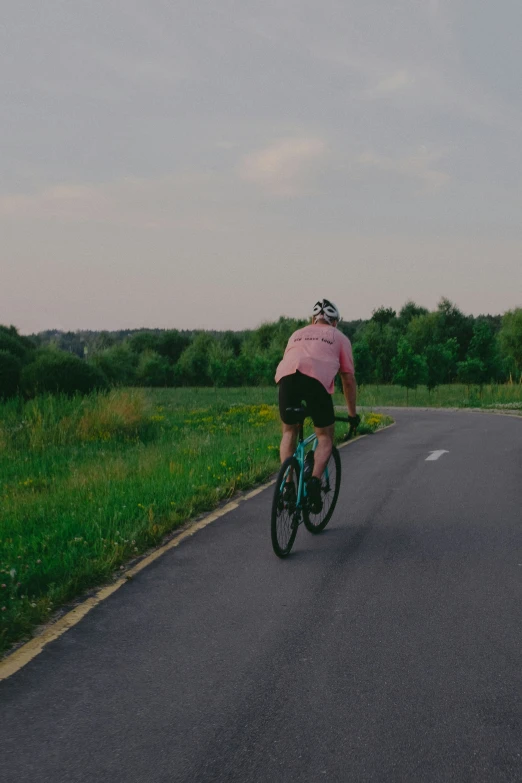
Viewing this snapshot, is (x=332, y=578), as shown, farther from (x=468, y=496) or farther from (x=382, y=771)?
(x=468, y=496)

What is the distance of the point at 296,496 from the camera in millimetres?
6348

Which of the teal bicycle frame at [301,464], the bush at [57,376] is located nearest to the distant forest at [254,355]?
the bush at [57,376]

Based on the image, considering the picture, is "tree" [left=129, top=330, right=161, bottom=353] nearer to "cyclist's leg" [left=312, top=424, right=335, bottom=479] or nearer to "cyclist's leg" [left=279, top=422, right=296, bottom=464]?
"cyclist's leg" [left=312, top=424, right=335, bottom=479]

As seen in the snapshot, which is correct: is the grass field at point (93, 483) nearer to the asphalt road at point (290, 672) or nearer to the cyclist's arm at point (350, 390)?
the asphalt road at point (290, 672)

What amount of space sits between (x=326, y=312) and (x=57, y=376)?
12159mm

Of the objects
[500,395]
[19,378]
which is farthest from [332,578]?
[500,395]

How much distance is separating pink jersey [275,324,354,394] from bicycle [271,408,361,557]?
0.32 metres

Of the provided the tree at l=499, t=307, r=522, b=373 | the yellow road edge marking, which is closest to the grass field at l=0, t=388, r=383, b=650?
the yellow road edge marking

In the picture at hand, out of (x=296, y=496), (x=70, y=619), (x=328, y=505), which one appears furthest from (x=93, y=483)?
(x=70, y=619)

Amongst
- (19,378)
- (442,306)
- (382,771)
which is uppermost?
(442,306)

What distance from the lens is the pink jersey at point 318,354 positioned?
20.6ft

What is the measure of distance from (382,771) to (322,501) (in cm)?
405

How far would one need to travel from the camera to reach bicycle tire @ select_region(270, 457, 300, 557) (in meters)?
5.90

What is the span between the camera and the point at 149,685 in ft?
12.3
